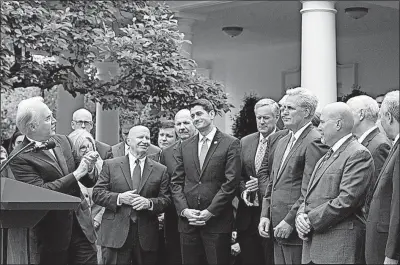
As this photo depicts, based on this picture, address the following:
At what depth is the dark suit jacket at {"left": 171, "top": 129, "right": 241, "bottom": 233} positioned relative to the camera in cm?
795

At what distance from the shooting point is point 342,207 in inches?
238

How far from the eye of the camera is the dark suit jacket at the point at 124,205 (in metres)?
8.09

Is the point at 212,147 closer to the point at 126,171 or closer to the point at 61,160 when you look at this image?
the point at 126,171

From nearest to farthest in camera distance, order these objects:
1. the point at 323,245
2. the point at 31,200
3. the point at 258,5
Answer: the point at 31,200 < the point at 323,245 < the point at 258,5

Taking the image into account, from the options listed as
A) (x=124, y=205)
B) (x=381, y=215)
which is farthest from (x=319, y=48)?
(x=381, y=215)

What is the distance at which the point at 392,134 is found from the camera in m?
5.78

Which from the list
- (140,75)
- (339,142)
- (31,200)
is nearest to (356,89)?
(140,75)

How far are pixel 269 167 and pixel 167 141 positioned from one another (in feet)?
7.69

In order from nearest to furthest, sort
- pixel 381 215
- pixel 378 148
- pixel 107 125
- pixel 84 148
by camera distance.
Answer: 1. pixel 381 215
2. pixel 378 148
3. pixel 84 148
4. pixel 107 125

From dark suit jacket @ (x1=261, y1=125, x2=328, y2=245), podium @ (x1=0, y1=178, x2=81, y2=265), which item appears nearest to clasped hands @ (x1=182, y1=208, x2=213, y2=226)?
dark suit jacket @ (x1=261, y1=125, x2=328, y2=245)

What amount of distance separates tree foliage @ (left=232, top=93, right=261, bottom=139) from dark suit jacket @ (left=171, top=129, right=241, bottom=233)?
38.3 ft

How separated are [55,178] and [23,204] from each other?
8.98ft

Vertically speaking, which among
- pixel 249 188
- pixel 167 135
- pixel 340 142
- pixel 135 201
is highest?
pixel 167 135

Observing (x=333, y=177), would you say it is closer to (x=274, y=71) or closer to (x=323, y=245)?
(x=323, y=245)
